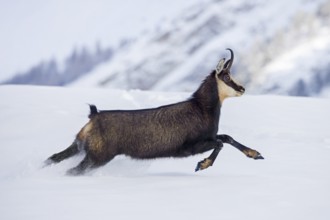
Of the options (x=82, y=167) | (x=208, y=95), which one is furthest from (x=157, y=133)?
(x=82, y=167)

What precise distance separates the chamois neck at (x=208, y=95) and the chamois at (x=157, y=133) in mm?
13

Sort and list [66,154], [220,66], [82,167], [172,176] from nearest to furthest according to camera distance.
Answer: [172,176] → [82,167] → [66,154] → [220,66]

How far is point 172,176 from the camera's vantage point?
8.17m

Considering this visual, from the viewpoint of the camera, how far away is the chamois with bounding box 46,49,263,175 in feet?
28.5

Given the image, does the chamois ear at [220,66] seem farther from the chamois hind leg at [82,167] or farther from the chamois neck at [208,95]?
the chamois hind leg at [82,167]

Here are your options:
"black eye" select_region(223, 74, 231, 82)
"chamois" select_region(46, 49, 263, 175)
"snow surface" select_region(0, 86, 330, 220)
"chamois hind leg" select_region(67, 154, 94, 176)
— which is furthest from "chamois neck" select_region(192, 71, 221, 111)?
"chamois hind leg" select_region(67, 154, 94, 176)

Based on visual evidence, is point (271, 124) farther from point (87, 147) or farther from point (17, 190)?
point (17, 190)

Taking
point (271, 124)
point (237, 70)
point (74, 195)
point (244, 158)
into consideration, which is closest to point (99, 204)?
point (74, 195)

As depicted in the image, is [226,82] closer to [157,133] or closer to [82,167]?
[157,133]

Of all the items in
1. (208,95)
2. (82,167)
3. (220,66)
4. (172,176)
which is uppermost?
(220,66)

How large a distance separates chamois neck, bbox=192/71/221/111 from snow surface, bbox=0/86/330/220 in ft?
2.87

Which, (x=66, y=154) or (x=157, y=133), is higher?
(x=157, y=133)

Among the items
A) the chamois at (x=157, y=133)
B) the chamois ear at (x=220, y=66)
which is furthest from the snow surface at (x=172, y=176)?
the chamois ear at (x=220, y=66)

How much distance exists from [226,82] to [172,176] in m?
1.69
